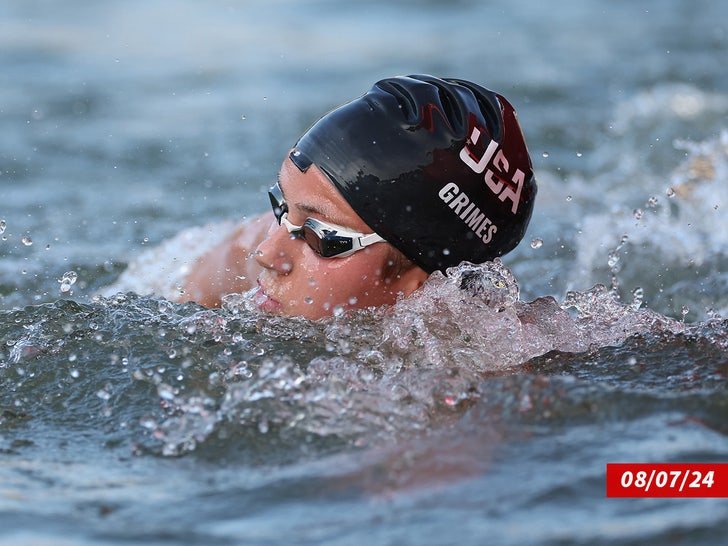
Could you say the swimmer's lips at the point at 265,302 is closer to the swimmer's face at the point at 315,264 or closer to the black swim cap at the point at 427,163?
the swimmer's face at the point at 315,264

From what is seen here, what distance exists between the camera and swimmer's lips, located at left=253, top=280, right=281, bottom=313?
13.3 ft

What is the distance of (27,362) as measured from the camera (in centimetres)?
402

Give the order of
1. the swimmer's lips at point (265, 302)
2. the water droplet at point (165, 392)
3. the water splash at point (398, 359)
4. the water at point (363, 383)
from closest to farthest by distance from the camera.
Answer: the water at point (363, 383) < the water splash at point (398, 359) < the water droplet at point (165, 392) < the swimmer's lips at point (265, 302)

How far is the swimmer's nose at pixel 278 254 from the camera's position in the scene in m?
3.96

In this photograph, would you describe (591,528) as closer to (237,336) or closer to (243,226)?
(237,336)

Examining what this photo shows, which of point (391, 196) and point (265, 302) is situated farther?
point (265, 302)

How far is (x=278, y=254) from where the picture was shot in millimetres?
3963

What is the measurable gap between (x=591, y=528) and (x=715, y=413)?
771 mm
